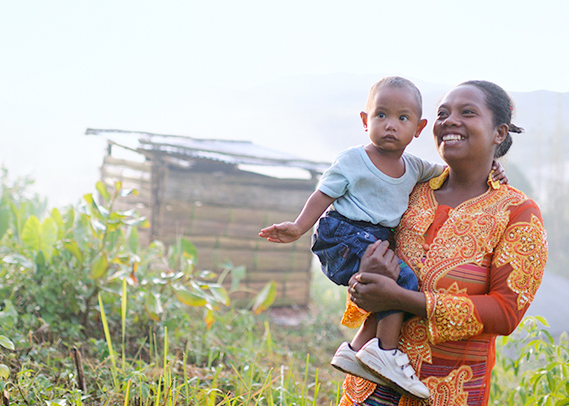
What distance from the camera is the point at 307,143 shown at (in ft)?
66.2

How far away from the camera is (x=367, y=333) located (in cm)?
173

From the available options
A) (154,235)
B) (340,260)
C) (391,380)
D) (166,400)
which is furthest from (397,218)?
(154,235)

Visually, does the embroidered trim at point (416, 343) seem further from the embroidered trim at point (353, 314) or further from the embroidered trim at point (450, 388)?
the embroidered trim at point (353, 314)

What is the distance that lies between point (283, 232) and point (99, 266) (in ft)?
6.10

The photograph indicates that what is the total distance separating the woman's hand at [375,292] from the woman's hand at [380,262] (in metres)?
0.04

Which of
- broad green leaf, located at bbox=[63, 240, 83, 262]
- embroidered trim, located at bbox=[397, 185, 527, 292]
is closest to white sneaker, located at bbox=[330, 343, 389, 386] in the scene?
embroidered trim, located at bbox=[397, 185, 527, 292]

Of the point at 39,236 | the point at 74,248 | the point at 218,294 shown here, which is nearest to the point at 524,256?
the point at 218,294

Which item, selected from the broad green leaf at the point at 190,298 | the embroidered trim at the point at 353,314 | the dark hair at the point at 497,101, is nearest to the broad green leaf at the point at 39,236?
the broad green leaf at the point at 190,298

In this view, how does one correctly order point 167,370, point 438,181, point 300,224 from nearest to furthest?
1. point 300,224
2. point 438,181
3. point 167,370

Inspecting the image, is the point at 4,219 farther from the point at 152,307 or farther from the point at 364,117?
the point at 364,117

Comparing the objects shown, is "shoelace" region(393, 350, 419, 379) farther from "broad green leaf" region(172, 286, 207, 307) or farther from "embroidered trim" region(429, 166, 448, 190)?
"broad green leaf" region(172, 286, 207, 307)

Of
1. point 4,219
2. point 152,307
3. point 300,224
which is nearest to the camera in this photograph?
point 300,224

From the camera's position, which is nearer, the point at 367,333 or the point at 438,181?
the point at 367,333

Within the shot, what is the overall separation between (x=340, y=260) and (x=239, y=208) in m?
5.10
